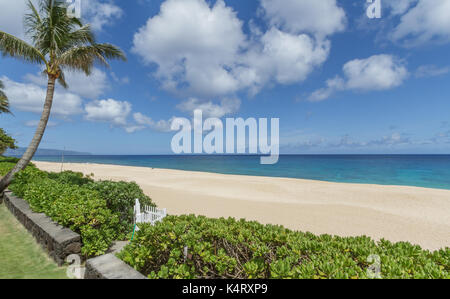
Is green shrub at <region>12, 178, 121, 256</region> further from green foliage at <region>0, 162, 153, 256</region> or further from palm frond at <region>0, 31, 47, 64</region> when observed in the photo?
palm frond at <region>0, 31, 47, 64</region>

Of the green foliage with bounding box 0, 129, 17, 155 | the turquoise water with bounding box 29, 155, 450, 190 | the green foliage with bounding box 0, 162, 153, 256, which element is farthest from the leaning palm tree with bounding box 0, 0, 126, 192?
the turquoise water with bounding box 29, 155, 450, 190

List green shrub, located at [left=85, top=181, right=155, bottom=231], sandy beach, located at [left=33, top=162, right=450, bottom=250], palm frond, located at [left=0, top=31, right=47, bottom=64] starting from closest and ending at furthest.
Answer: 1. green shrub, located at [left=85, top=181, right=155, bottom=231]
2. sandy beach, located at [left=33, top=162, right=450, bottom=250]
3. palm frond, located at [left=0, top=31, right=47, bottom=64]

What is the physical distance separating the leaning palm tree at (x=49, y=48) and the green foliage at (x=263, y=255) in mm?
9942

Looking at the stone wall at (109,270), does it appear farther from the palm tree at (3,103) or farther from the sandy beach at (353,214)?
the palm tree at (3,103)

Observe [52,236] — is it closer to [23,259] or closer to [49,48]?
[23,259]

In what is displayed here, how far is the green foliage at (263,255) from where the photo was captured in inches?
81.8

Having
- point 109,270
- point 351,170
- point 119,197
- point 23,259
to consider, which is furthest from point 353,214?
point 351,170

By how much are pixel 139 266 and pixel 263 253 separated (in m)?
1.89

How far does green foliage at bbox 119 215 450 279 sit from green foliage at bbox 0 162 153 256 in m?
1.80

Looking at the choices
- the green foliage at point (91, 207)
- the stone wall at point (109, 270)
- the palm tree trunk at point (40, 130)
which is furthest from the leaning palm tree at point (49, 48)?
the stone wall at point (109, 270)

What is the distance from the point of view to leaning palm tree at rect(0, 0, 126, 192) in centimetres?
884

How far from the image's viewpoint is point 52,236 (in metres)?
3.96
